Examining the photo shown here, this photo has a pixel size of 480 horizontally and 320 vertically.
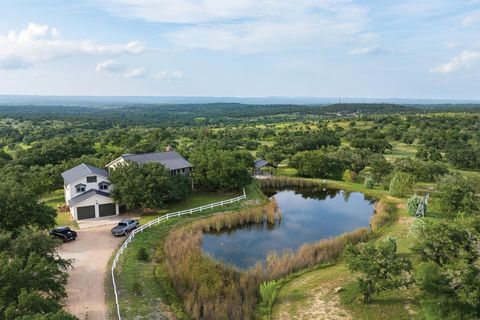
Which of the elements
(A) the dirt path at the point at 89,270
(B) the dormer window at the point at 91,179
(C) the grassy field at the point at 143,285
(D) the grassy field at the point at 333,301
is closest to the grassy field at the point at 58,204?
(A) the dirt path at the point at 89,270

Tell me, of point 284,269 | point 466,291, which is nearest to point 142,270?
point 284,269

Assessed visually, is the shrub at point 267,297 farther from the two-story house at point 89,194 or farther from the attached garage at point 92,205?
the two-story house at point 89,194

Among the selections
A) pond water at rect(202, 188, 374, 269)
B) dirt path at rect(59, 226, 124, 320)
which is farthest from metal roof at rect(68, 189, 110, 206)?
pond water at rect(202, 188, 374, 269)

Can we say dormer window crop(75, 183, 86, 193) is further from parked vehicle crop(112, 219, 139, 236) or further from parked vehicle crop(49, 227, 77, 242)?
parked vehicle crop(49, 227, 77, 242)

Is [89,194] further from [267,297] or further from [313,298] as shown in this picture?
[313,298]

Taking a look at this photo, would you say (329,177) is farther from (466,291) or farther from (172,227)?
(466,291)
